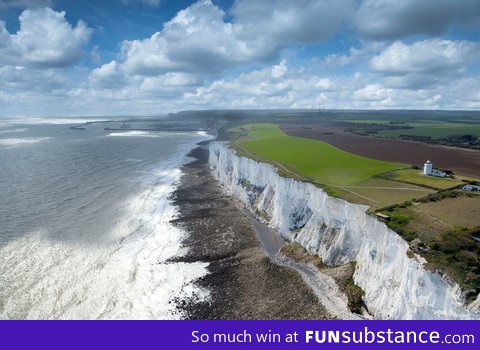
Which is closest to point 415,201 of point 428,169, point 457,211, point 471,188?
point 457,211

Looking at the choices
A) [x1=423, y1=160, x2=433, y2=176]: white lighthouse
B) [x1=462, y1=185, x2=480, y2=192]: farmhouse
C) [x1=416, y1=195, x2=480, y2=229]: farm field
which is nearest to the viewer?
[x1=416, y1=195, x2=480, y2=229]: farm field

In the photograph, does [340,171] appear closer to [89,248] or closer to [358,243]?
[358,243]

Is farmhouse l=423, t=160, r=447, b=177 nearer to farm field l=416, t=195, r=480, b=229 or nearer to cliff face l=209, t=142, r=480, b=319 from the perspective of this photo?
farm field l=416, t=195, r=480, b=229

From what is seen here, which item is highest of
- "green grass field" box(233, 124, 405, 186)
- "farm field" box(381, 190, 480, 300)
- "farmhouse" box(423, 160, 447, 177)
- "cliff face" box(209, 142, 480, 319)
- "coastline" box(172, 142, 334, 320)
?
"farmhouse" box(423, 160, 447, 177)

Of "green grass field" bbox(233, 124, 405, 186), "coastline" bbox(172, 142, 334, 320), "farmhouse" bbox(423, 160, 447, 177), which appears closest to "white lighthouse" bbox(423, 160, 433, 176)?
"farmhouse" bbox(423, 160, 447, 177)

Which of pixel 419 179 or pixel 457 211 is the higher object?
pixel 419 179

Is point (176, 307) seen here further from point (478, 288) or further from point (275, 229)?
point (478, 288)

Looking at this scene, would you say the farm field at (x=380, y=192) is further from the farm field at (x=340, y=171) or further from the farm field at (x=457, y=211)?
the farm field at (x=457, y=211)

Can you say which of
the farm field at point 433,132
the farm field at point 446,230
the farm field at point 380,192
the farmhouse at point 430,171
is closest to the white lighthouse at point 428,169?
the farmhouse at point 430,171
